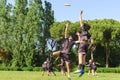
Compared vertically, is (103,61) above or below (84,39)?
below

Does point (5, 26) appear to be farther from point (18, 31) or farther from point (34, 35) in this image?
point (34, 35)

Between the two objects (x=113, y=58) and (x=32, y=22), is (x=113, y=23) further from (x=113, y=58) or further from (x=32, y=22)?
(x=32, y=22)

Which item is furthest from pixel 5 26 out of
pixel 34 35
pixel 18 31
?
pixel 34 35

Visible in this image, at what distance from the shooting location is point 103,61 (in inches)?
3428

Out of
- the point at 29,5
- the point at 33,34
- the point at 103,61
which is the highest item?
the point at 29,5

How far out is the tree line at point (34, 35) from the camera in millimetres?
84000

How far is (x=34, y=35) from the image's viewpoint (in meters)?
85.6

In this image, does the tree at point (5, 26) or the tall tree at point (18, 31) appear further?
the tree at point (5, 26)

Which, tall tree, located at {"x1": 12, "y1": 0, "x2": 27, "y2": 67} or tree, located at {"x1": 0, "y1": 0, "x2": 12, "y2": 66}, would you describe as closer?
tall tree, located at {"x1": 12, "y1": 0, "x2": 27, "y2": 67}

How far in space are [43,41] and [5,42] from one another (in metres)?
8.49

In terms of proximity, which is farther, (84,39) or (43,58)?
(43,58)

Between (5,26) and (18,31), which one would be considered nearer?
(18,31)

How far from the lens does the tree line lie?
84000 mm

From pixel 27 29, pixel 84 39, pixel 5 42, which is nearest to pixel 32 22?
pixel 27 29
